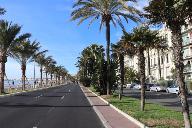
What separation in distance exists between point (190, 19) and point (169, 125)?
4.48 m

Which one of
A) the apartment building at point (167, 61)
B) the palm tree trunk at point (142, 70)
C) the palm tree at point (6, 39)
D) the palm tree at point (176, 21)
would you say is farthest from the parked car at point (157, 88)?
the palm tree at point (176, 21)

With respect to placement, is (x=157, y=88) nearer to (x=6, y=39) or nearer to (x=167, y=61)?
(x=6, y=39)

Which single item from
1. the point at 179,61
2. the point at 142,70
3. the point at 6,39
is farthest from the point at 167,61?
the point at 179,61

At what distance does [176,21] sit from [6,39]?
4216 cm

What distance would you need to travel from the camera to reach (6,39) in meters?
52.5

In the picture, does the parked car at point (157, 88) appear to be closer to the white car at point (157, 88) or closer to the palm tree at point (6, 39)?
the white car at point (157, 88)

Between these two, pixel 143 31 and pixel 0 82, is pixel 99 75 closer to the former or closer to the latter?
pixel 0 82

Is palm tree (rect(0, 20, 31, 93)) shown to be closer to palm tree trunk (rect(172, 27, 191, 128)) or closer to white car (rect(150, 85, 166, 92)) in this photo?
white car (rect(150, 85, 166, 92))

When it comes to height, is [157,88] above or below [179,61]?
below

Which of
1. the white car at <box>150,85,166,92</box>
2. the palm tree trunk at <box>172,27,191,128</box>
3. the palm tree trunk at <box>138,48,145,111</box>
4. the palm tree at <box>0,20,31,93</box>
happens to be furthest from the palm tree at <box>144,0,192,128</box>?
the white car at <box>150,85,166,92</box>

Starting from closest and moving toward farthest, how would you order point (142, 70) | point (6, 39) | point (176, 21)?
point (176, 21), point (142, 70), point (6, 39)

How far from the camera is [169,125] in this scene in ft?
49.4

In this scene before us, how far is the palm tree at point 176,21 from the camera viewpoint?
40.7 feet

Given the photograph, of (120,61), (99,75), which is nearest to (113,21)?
(120,61)
